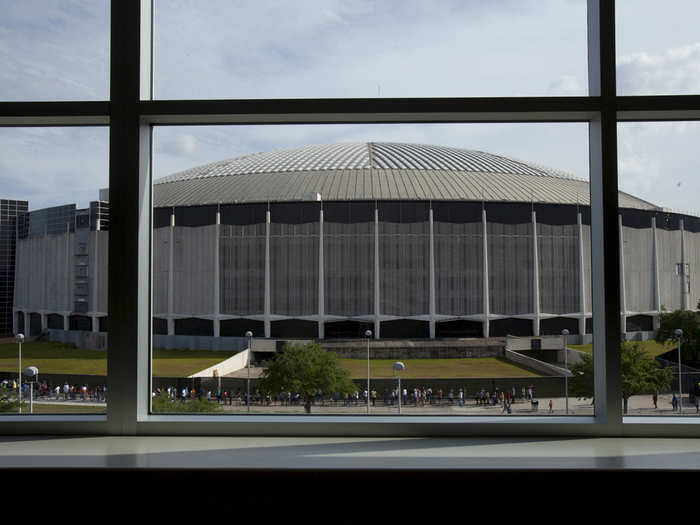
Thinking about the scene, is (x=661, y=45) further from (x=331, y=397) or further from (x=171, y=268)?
(x=171, y=268)

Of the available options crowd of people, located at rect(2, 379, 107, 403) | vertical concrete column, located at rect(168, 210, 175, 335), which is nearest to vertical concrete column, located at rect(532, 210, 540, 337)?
vertical concrete column, located at rect(168, 210, 175, 335)

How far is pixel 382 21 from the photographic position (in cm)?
310

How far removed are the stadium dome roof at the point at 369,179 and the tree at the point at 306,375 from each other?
1778 centimetres

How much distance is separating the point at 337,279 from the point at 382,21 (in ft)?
71.6

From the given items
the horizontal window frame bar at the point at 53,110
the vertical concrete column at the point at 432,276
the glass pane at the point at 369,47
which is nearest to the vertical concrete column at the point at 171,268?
the vertical concrete column at the point at 432,276

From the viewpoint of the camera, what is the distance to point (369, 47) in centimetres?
312

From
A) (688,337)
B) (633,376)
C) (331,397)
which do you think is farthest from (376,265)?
(633,376)

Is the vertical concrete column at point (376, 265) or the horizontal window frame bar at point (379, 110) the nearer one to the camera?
the horizontal window frame bar at point (379, 110)

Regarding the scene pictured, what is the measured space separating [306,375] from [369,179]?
21.0 m

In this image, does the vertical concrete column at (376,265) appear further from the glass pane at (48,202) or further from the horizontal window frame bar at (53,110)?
the horizontal window frame bar at (53,110)

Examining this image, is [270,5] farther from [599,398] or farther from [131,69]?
[599,398]

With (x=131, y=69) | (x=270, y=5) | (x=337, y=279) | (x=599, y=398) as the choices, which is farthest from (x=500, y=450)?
(x=337, y=279)

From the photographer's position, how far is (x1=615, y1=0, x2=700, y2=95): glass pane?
249 centimetres

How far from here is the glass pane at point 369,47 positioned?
2736 mm
